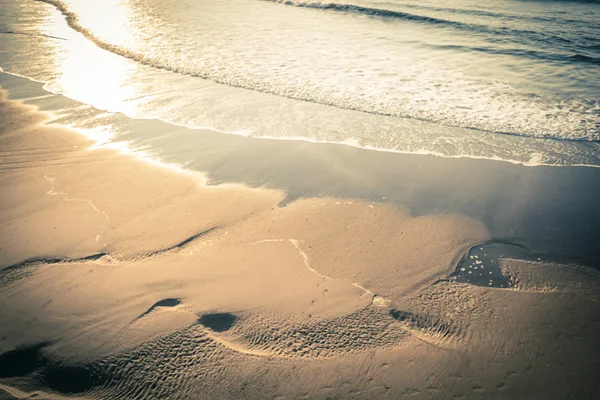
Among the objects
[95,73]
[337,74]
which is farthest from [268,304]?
[95,73]

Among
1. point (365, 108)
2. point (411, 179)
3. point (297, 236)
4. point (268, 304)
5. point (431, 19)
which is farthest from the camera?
point (431, 19)

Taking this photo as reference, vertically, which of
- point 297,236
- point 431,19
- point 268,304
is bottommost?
point 268,304

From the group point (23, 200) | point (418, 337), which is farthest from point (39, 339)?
point (418, 337)

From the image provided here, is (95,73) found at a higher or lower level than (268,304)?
higher

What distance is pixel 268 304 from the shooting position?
2654 mm

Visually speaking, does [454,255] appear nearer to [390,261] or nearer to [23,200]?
[390,261]

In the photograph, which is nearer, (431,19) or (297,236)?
(297,236)

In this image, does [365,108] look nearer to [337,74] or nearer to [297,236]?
[337,74]

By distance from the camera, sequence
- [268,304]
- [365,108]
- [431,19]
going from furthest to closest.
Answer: [431,19] → [365,108] → [268,304]

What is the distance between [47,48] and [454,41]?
11352 mm

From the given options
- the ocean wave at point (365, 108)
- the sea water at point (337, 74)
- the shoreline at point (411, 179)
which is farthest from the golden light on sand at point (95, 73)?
the shoreline at point (411, 179)

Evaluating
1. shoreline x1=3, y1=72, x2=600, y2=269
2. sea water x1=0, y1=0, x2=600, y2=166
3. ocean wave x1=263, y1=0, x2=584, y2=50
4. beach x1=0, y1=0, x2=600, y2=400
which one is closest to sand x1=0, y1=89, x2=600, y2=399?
beach x1=0, y1=0, x2=600, y2=400

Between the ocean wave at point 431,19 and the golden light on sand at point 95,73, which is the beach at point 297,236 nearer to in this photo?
the golden light on sand at point 95,73

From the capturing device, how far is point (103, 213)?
3547 millimetres
